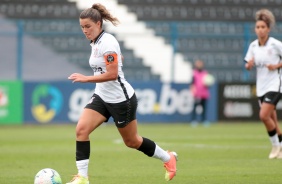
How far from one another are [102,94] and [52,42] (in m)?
17.7

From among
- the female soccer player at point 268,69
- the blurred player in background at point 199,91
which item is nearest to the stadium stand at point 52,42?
the blurred player in background at point 199,91

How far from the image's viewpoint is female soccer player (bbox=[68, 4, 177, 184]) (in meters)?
8.91

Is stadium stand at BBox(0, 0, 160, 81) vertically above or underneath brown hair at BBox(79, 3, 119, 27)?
underneath

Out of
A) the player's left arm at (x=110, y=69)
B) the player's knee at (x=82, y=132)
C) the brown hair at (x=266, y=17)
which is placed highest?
the brown hair at (x=266, y=17)

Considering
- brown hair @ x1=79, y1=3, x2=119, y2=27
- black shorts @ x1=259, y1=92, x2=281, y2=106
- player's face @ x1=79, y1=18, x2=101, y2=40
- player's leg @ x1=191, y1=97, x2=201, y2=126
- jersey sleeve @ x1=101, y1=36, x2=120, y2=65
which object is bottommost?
player's leg @ x1=191, y1=97, x2=201, y2=126

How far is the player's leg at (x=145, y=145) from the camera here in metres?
9.30

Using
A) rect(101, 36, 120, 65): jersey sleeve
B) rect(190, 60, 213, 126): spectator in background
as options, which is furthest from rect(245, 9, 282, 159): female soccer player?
rect(190, 60, 213, 126): spectator in background

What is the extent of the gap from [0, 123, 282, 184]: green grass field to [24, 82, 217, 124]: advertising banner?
140 cm

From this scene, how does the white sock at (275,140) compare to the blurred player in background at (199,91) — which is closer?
the white sock at (275,140)

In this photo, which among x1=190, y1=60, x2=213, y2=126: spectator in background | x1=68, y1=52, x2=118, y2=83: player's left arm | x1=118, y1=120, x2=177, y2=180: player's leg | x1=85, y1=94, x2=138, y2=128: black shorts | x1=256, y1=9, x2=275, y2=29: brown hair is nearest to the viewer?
x1=68, y1=52, x2=118, y2=83: player's left arm

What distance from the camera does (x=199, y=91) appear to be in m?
25.0

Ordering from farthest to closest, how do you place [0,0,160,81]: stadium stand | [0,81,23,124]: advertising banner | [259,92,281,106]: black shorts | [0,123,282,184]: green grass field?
[0,0,160,81]: stadium stand
[0,81,23,124]: advertising banner
[259,92,281,106]: black shorts
[0,123,282,184]: green grass field

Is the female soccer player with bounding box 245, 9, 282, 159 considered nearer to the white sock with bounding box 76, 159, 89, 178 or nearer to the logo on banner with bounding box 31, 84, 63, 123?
the white sock with bounding box 76, 159, 89, 178

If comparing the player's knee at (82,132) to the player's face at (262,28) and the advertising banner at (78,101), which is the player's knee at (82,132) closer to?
the player's face at (262,28)
